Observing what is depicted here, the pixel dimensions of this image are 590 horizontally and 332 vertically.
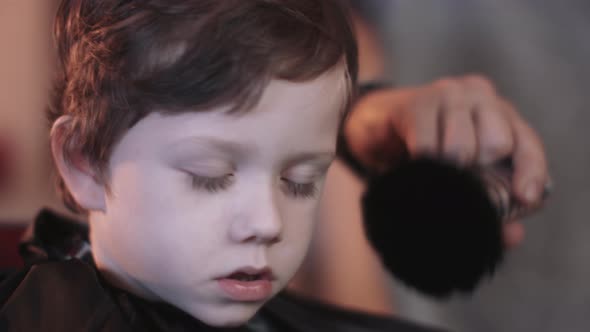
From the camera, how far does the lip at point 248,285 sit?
1.21 ft

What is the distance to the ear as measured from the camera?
39 cm

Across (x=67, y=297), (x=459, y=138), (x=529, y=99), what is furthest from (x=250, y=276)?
(x=529, y=99)

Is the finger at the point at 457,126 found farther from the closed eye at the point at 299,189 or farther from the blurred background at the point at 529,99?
the blurred background at the point at 529,99

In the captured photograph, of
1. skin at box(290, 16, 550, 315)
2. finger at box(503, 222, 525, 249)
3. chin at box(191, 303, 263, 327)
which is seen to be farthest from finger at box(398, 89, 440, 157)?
chin at box(191, 303, 263, 327)

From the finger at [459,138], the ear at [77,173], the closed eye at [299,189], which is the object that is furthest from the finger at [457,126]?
the ear at [77,173]

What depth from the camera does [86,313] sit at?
0.38 m

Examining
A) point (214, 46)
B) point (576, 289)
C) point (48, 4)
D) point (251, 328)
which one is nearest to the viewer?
point (214, 46)

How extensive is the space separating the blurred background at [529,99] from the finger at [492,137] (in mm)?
322

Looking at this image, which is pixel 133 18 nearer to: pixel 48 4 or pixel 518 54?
pixel 518 54

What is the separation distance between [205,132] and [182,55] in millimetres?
45

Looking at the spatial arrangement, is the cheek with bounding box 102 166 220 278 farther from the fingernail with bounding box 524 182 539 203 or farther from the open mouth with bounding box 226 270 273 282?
the fingernail with bounding box 524 182 539 203

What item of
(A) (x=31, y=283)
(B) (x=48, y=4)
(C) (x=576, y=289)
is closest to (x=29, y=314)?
(A) (x=31, y=283)

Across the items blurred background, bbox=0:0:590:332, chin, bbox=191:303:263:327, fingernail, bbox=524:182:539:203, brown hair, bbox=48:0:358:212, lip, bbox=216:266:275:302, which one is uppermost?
brown hair, bbox=48:0:358:212

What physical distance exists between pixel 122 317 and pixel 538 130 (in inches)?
25.2
